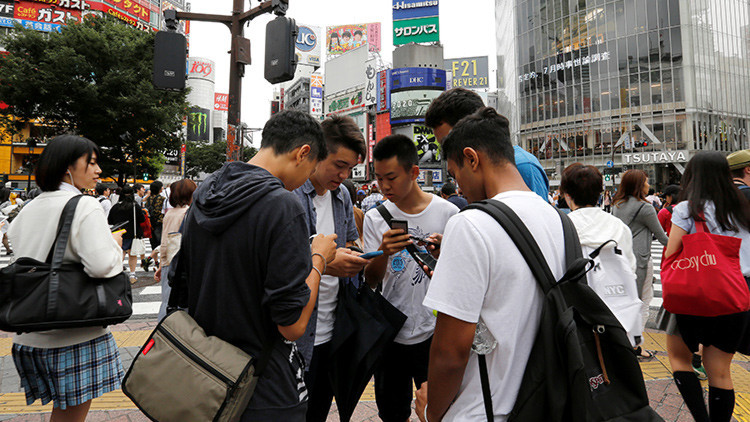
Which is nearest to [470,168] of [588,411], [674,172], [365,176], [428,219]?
[588,411]

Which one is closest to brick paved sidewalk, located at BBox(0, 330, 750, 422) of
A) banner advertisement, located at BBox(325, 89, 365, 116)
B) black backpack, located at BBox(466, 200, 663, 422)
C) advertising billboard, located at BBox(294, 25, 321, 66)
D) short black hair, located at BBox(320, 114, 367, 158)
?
short black hair, located at BBox(320, 114, 367, 158)

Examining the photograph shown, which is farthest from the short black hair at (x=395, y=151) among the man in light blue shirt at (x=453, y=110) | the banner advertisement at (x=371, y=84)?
the banner advertisement at (x=371, y=84)

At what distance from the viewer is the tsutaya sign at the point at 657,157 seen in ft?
126

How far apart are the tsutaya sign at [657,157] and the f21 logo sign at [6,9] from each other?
59255mm

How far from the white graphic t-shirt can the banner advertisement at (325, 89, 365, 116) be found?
62551 millimetres

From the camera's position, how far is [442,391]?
1354mm

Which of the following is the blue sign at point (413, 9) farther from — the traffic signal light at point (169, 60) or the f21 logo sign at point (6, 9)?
the traffic signal light at point (169, 60)

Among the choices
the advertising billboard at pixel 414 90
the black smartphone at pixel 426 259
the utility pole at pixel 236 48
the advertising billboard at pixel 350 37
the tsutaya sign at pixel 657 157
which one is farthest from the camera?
the advertising billboard at pixel 350 37

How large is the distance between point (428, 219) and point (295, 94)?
86588 millimetres

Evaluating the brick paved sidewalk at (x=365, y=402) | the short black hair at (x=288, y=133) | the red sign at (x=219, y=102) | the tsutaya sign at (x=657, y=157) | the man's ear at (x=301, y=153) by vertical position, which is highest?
the red sign at (x=219, y=102)

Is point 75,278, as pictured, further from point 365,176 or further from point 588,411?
point 365,176

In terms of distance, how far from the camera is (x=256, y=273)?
151 cm

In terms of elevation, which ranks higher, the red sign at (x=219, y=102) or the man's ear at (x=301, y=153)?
the red sign at (x=219, y=102)

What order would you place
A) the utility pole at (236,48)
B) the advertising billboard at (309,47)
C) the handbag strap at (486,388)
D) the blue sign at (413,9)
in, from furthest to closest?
the advertising billboard at (309,47) < the blue sign at (413,9) < the utility pole at (236,48) < the handbag strap at (486,388)
